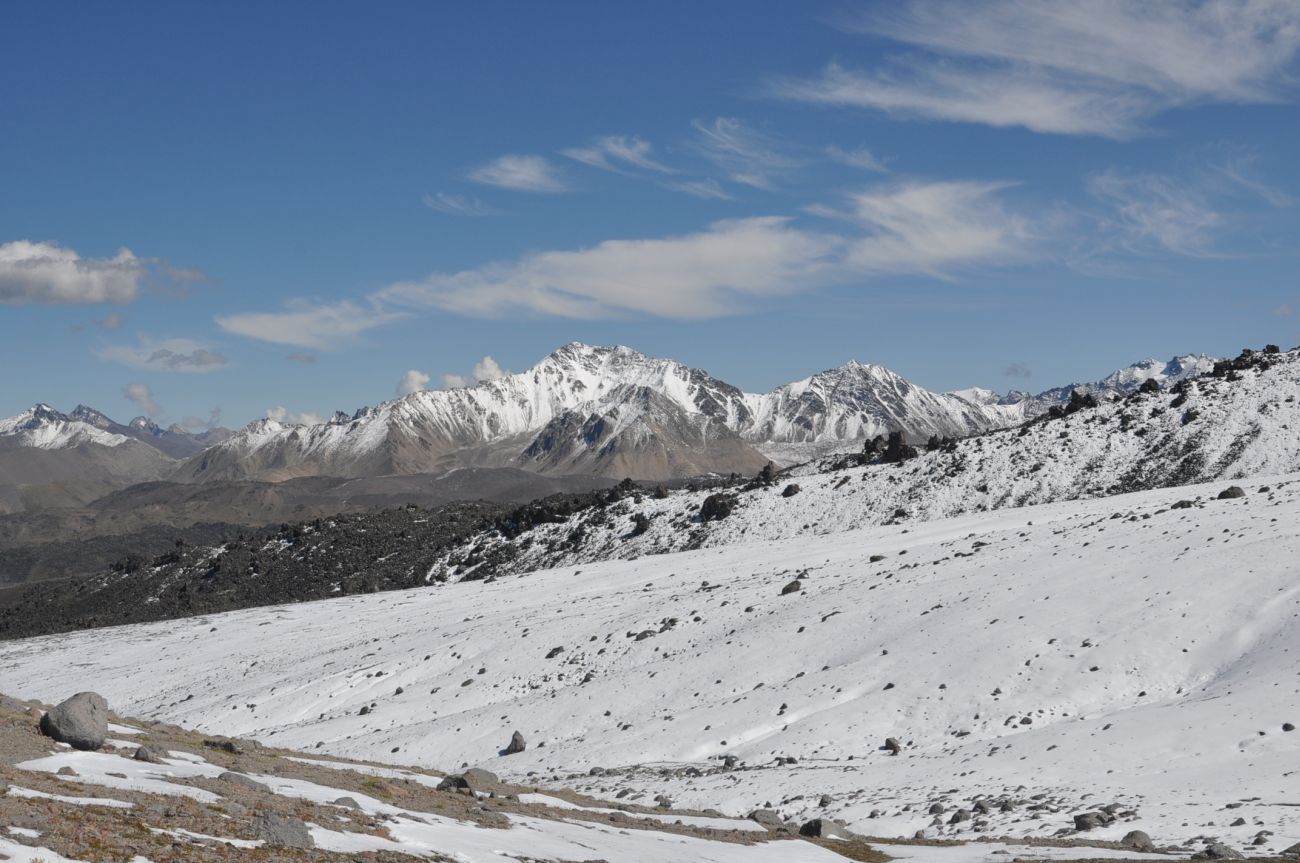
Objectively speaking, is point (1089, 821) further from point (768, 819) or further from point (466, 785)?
point (466, 785)

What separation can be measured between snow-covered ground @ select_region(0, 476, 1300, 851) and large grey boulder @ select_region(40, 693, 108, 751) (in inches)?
583

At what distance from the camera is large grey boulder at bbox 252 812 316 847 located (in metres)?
15.3

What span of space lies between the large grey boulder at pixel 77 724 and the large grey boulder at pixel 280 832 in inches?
283

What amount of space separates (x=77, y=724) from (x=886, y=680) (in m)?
26.8

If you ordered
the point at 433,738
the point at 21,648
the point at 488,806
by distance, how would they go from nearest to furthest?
the point at 488,806
the point at 433,738
the point at 21,648

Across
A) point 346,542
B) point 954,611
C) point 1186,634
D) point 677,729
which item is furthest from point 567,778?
point 346,542

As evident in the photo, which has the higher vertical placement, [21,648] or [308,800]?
[308,800]

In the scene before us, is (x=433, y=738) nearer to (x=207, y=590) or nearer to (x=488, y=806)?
(x=488, y=806)

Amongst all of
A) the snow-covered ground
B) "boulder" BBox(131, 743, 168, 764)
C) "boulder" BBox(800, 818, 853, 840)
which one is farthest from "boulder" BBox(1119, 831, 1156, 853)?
"boulder" BBox(131, 743, 168, 764)

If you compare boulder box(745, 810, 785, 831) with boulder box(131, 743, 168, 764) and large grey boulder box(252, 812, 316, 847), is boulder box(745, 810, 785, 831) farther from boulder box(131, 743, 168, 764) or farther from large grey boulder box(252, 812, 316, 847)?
boulder box(131, 743, 168, 764)

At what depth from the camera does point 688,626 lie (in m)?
48.9

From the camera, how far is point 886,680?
36.8 meters

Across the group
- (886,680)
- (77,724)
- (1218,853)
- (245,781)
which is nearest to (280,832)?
(245,781)

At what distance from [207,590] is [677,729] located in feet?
284
